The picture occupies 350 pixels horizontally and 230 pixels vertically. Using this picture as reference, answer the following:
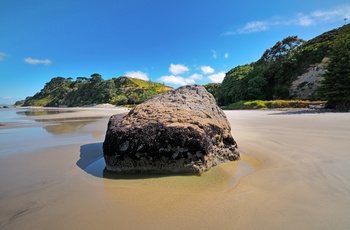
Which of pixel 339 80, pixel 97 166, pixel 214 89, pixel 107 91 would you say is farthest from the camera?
pixel 107 91

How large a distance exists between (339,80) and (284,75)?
19055 mm

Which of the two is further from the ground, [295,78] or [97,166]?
[295,78]

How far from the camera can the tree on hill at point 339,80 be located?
1429 cm

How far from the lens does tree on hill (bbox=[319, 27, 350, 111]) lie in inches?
563

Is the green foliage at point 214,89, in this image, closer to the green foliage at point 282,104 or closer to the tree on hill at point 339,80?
the green foliage at point 282,104

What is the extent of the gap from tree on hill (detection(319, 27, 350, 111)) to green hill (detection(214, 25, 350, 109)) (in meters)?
10.6

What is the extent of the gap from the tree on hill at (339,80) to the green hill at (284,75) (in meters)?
10.6

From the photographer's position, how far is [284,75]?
32.5 metres

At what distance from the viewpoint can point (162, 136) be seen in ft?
12.0

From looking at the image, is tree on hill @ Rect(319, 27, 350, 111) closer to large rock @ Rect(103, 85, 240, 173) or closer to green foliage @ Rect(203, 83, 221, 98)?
large rock @ Rect(103, 85, 240, 173)

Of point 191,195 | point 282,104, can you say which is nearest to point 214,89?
point 282,104

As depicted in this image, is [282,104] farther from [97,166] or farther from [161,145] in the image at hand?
[97,166]

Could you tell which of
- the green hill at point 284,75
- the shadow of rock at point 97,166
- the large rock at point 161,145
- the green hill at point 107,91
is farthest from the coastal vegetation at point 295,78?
the green hill at point 107,91

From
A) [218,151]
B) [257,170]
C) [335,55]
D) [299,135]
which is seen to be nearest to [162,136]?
[218,151]
